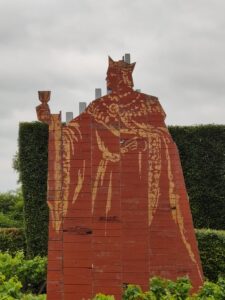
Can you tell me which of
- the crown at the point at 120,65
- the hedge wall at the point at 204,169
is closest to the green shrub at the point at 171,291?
the crown at the point at 120,65

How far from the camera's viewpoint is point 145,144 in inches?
189

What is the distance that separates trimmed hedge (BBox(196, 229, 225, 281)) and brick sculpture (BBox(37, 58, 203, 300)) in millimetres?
4550

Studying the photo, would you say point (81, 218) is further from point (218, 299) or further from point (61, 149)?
point (218, 299)

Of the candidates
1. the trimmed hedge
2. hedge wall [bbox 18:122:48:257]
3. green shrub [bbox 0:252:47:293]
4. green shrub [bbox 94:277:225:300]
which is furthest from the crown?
hedge wall [bbox 18:122:48:257]

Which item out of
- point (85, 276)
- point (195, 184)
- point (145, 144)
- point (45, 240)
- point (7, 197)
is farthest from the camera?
point (7, 197)

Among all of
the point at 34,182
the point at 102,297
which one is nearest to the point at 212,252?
the point at 34,182

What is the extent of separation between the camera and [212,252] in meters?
9.44

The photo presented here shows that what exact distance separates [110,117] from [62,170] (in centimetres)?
61

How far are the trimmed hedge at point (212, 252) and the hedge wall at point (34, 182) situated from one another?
296cm

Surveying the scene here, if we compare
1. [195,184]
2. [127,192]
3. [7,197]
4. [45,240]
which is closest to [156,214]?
[127,192]

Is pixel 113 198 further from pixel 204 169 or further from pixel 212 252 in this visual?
pixel 204 169

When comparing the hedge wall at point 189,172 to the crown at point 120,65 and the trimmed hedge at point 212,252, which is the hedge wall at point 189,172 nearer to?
the trimmed hedge at point 212,252

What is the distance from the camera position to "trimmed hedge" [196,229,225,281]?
938 cm

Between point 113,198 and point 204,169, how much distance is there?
287 inches
